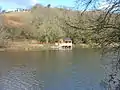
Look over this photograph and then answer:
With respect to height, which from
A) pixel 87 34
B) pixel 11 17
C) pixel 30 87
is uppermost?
pixel 11 17

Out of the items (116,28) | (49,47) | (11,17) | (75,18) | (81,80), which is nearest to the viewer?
(116,28)

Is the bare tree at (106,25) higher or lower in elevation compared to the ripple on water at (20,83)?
higher

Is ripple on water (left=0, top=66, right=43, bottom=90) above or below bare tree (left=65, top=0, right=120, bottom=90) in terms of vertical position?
below

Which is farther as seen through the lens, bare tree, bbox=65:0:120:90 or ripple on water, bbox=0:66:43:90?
ripple on water, bbox=0:66:43:90

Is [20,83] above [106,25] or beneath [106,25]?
beneath

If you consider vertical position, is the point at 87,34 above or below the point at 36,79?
above

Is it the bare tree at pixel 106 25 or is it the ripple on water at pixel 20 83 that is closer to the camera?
the bare tree at pixel 106 25

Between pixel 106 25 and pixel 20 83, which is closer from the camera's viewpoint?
pixel 106 25

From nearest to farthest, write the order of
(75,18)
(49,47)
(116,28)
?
(116,28)
(75,18)
(49,47)

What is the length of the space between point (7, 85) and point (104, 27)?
1317 centimetres

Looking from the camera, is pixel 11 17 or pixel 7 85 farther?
pixel 11 17

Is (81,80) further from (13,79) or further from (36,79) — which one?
(13,79)

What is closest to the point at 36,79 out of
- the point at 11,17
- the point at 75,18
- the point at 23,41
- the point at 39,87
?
the point at 39,87

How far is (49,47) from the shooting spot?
52938 mm
